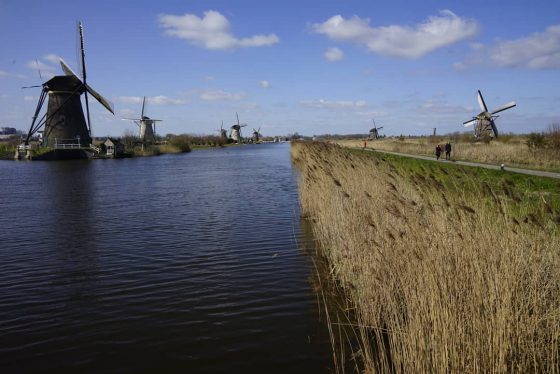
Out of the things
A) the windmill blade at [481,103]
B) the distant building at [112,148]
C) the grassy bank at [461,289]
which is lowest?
the grassy bank at [461,289]

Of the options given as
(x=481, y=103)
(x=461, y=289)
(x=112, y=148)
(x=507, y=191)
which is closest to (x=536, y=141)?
(x=507, y=191)

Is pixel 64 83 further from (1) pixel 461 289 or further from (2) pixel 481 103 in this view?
(1) pixel 461 289

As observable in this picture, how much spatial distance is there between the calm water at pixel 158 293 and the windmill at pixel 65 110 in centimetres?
4155

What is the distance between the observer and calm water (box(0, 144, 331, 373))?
17.3 feet

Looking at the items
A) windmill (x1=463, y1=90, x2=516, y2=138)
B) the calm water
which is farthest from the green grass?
windmill (x1=463, y1=90, x2=516, y2=138)

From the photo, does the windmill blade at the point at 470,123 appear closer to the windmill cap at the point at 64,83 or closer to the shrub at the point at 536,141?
the shrub at the point at 536,141

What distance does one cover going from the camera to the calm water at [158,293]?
527cm

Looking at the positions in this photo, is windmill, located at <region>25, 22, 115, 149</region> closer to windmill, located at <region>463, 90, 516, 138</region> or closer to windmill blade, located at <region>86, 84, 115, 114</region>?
windmill blade, located at <region>86, 84, 115, 114</region>

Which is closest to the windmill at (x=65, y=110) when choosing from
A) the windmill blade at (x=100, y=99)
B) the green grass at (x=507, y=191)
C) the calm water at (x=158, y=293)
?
the windmill blade at (x=100, y=99)

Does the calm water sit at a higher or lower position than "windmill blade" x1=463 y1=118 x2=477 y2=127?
lower

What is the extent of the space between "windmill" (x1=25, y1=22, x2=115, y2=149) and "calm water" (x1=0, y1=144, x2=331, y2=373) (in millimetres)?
41546

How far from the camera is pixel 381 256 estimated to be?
5.37 meters

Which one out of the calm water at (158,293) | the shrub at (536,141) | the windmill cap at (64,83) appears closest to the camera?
the calm water at (158,293)

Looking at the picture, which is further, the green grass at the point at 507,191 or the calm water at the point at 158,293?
the calm water at the point at 158,293
